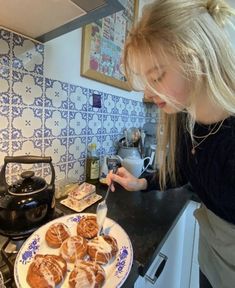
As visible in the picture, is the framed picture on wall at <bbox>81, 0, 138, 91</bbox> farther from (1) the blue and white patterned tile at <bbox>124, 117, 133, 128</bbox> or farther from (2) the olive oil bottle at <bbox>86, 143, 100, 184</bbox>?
(2) the olive oil bottle at <bbox>86, 143, 100, 184</bbox>

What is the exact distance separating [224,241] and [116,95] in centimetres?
87

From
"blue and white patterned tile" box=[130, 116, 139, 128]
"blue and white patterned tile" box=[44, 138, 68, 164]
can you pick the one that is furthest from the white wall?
"blue and white patterned tile" box=[130, 116, 139, 128]

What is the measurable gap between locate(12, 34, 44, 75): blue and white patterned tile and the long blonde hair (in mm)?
379

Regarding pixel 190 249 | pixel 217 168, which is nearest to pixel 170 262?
pixel 190 249

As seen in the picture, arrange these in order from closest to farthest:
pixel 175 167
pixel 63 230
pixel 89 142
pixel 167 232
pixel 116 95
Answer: pixel 63 230
pixel 167 232
pixel 175 167
pixel 89 142
pixel 116 95

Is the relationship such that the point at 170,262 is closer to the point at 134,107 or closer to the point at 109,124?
the point at 109,124

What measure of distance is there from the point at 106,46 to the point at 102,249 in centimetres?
94

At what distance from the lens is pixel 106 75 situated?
1086 mm

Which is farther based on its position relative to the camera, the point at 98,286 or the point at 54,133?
the point at 54,133

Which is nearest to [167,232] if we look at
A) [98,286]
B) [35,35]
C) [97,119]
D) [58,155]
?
[98,286]

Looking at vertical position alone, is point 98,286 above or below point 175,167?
below

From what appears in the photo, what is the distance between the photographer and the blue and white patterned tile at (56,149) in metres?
0.84

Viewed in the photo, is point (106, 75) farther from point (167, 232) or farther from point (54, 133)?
point (167, 232)

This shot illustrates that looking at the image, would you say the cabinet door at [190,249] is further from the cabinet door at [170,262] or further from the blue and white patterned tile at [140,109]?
the blue and white patterned tile at [140,109]
